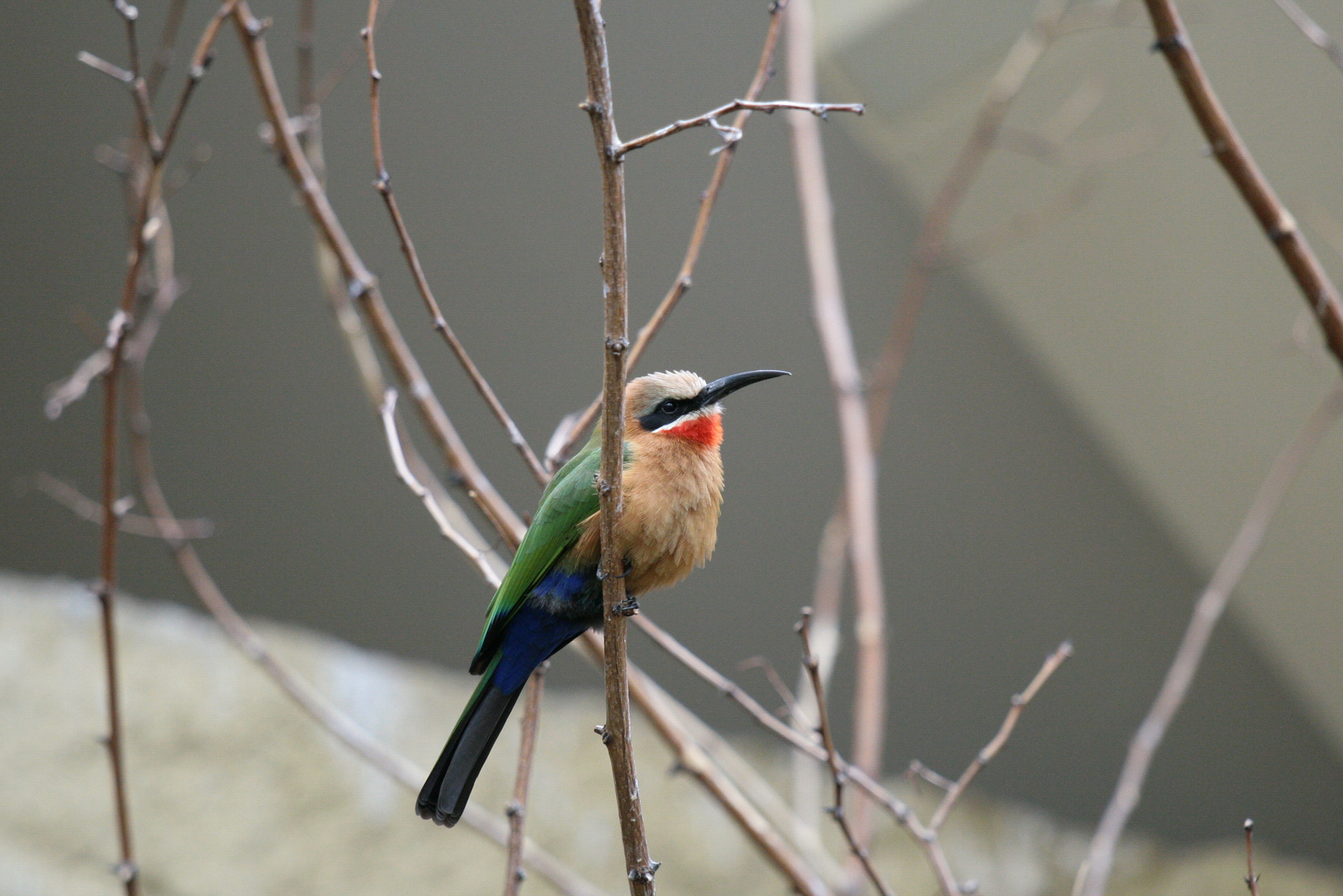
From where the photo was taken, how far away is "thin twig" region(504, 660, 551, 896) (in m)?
1.40

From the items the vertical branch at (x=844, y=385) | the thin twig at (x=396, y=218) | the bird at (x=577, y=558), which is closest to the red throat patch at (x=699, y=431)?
the bird at (x=577, y=558)

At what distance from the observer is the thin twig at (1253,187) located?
1.46 m

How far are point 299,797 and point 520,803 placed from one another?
280cm

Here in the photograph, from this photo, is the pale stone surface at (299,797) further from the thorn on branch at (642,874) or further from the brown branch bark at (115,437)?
the thorn on branch at (642,874)

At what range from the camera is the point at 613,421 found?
3.53 ft

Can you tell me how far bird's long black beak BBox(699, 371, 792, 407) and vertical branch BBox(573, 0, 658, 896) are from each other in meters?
0.45

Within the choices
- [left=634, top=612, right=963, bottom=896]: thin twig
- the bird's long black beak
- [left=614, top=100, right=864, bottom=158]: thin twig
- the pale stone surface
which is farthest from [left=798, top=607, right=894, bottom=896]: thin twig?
the pale stone surface

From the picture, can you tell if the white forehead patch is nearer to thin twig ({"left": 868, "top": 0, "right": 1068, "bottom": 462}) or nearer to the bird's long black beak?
the bird's long black beak

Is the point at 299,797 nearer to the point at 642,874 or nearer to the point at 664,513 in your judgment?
the point at 664,513

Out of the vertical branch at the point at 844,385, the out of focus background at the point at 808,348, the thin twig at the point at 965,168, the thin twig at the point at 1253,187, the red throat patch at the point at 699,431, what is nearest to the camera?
the thin twig at the point at 1253,187

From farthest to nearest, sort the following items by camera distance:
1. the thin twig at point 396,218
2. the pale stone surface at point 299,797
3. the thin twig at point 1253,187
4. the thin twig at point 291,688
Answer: the pale stone surface at point 299,797 → the thin twig at point 291,688 → the thin twig at point 1253,187 → the thin twig at point 396,218

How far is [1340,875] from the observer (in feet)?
13.5

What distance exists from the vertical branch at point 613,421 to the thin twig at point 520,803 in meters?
0.25

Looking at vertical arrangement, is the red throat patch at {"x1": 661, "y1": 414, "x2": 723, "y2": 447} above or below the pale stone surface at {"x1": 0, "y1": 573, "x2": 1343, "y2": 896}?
above
